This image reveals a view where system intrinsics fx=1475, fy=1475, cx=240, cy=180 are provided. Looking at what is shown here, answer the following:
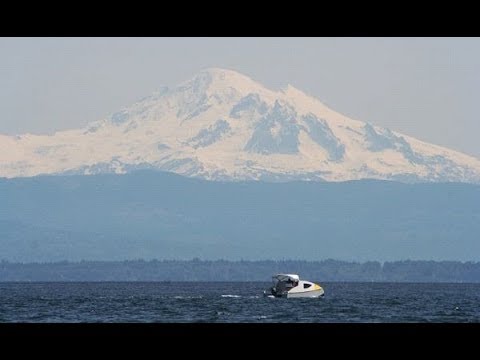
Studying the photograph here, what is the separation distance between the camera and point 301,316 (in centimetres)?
8238
